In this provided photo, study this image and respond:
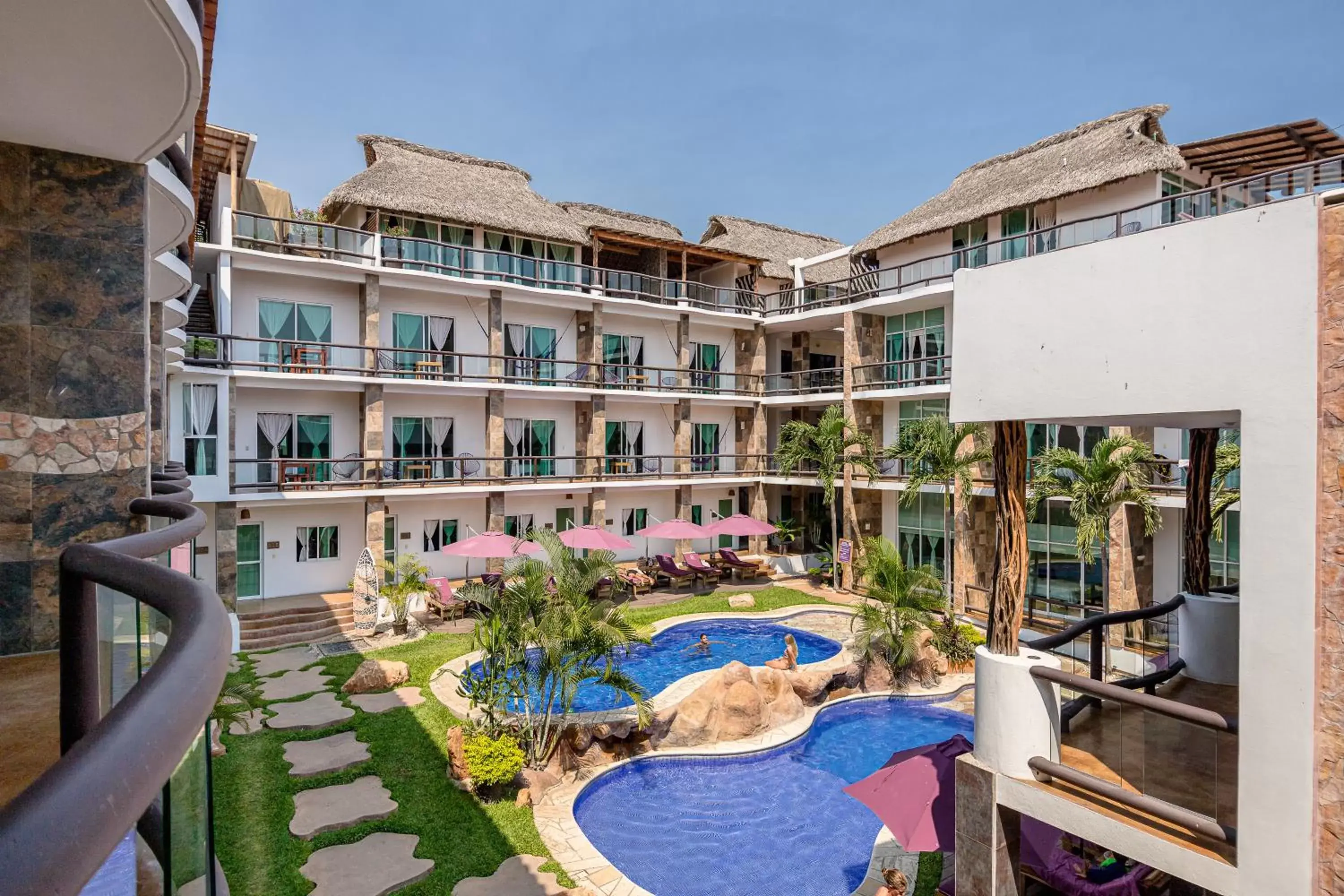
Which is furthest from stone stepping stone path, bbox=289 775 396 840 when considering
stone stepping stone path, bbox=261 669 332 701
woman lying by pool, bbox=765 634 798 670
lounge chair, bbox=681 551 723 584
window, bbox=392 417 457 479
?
lounge chair, bbox=681 551 723 584

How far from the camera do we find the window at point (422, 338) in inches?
853

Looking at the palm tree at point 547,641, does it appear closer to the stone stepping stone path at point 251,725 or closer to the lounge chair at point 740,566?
the stone stepping stone path at point 251,725

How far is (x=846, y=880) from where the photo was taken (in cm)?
895

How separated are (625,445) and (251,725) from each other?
16.1m

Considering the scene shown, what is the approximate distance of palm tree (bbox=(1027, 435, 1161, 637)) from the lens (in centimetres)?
1501

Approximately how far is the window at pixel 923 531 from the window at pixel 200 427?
63.8 feet

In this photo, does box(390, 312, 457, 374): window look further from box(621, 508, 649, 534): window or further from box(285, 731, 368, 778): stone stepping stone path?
box(285, 731, 368, 778): stone stepping stone path

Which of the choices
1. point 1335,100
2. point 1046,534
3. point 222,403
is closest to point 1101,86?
point 1335,100

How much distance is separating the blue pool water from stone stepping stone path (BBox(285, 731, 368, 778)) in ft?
11.8

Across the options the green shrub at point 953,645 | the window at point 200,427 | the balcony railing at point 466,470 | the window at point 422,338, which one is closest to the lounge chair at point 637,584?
the balcony railing at point 466,470

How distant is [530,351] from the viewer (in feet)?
79.5

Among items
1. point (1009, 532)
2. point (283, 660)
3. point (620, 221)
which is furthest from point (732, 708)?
point (620, 221)

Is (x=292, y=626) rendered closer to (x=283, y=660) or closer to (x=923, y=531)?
(x=283, y=660)

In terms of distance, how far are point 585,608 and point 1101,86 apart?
2758 centimetres
